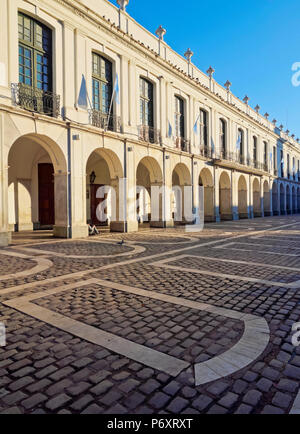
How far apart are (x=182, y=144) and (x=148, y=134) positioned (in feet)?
13.3

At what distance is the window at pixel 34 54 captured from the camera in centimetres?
1141

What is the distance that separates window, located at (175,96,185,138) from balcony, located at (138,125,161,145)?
272 centimetres

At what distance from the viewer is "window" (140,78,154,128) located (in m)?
17.4

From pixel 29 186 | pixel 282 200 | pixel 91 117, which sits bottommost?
pixel 29 186

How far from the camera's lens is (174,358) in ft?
8.90

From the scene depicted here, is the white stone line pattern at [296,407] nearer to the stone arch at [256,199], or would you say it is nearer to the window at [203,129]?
the window at [203,129]

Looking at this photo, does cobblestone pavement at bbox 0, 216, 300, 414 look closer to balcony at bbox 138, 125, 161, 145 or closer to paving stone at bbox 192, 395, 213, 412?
paving stone at bbox 192, 395, 213, 412

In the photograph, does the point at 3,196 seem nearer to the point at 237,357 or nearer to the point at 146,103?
the point at 237,357

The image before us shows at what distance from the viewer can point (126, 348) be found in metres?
2.89

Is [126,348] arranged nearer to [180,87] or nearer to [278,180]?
[180,87]

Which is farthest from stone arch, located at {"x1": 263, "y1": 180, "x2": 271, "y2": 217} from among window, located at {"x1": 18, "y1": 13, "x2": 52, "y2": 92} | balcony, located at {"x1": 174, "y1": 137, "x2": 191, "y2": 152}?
window, located at {"x1": 18, "y1": 13, "x2": 52, "y2": 92}

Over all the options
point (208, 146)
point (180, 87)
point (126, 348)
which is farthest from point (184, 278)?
point (208, 146)

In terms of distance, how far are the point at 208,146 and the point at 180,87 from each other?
555 centimetres

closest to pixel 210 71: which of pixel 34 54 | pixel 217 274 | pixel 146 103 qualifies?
pixel 146 103
